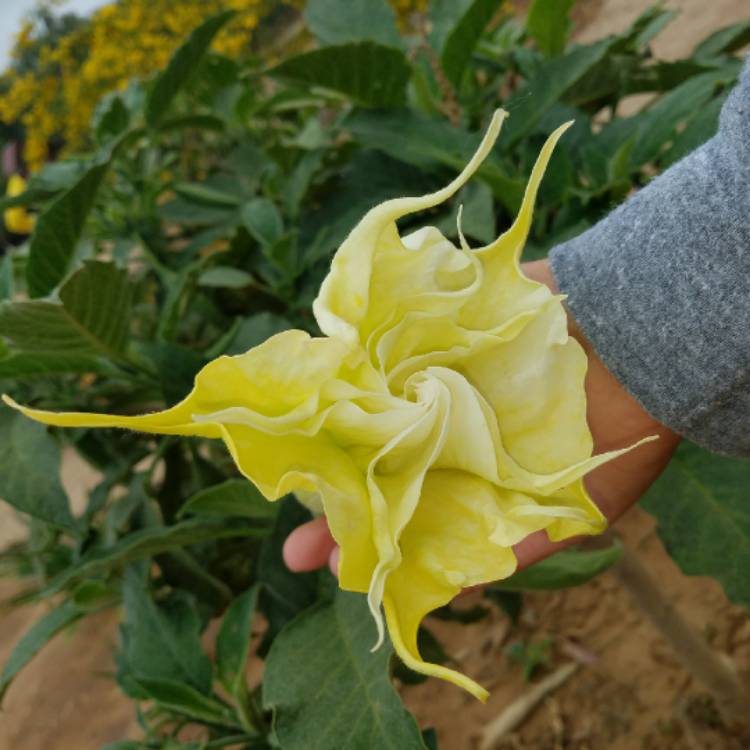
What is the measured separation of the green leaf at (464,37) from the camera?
2.88 feet

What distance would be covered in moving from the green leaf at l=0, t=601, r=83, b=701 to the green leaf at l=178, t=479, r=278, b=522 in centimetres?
22

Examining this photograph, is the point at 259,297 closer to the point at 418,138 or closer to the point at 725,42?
the point at 418,138

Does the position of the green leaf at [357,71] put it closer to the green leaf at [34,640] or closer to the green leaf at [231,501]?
the green leaf at [231,501]

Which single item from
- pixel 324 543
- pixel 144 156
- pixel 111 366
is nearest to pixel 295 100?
pixel 144 156

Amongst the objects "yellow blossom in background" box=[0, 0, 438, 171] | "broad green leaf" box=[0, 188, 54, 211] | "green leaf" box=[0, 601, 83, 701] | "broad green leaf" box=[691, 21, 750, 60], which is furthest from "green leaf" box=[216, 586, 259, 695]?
"yellow blossom in background" box=[0, 0, 438, 171]

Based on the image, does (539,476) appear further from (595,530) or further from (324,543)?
(324,543)

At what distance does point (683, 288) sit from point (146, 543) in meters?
0.47

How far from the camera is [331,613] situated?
0.74 meters

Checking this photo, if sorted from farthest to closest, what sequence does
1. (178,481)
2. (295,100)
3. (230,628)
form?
(295,100) < (178,481) < (230,628)

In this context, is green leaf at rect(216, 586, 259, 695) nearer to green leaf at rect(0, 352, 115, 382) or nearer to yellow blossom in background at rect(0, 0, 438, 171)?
green leaf at rect(0, 352, 115, 382)

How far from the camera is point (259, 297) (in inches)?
43.1

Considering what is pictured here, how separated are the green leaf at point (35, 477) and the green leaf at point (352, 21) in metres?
0.56

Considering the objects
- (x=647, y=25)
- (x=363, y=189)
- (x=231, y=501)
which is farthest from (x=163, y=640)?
(x=647, y=25)

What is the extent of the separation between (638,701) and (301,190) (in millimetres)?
951
